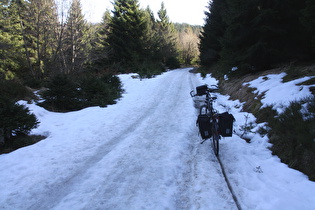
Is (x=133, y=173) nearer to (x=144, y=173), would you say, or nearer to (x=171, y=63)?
(x=144, y=173)

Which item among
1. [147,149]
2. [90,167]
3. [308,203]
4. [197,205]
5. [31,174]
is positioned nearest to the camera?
[308,203]

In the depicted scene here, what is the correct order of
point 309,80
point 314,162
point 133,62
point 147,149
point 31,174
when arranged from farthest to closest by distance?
point 133,62 < point 309,80 < point 147,149 < point 31,174 < point 314,162

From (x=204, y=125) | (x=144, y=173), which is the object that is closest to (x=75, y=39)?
(x=204, y=125)

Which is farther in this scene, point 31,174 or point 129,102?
point 129,102

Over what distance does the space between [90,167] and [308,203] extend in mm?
4057

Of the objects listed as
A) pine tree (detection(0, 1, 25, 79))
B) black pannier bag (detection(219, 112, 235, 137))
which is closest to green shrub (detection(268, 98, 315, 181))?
black pannier bag (detection(219, 112, 235, 137))

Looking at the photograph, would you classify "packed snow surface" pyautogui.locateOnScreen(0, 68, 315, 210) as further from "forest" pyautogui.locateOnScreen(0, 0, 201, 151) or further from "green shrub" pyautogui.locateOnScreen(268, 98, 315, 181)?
"forest" pyautogui.locateOnScreen(0, 0, 201, 151)

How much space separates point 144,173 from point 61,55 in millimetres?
19920

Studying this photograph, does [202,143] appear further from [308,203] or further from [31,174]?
[31,174]

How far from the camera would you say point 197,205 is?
3096mm

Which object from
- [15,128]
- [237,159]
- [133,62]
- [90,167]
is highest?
[133,62]

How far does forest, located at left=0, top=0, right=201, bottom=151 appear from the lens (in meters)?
9.16

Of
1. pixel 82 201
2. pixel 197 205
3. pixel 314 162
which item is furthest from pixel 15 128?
pixel 314 162

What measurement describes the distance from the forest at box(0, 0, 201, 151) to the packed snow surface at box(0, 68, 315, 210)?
187 centimetres
